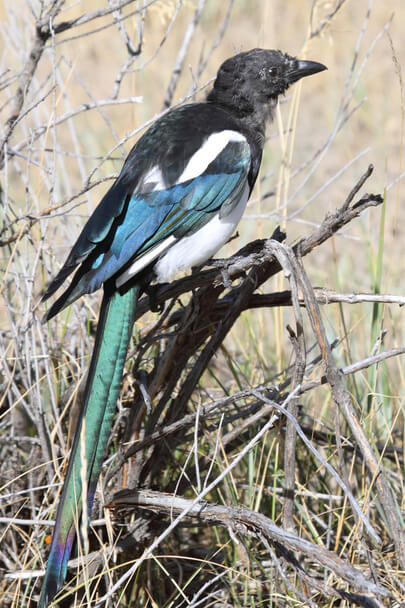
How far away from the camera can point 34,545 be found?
6.48ft

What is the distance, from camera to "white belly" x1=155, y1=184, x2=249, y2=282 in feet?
7.25

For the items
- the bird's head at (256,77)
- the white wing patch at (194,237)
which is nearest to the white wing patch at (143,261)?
the white wing patch at (194,237)

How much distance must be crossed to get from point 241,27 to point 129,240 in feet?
15.3

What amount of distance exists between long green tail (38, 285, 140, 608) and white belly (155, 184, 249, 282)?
135 millimetres

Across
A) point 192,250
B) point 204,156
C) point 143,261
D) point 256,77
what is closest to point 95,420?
point 143,261

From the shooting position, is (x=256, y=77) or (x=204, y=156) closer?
(x=204, y=156)

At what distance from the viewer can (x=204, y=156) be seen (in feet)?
7.38

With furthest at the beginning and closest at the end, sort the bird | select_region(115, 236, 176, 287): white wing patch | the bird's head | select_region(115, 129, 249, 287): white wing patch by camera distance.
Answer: the bird's head → select_region(115, 129, 249, 287): white wing patch → select_region(115, 236, 176, 287): white wing patch → the bird

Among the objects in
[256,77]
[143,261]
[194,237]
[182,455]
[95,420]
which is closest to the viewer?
[95,420]

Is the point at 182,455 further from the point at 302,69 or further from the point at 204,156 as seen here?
the point at 302,69

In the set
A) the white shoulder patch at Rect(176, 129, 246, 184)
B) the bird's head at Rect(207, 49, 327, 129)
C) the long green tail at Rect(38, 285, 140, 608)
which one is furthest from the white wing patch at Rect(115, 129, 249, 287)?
the bird's head at Rect(207, 49, 327, 129)

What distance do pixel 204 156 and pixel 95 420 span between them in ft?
2.68

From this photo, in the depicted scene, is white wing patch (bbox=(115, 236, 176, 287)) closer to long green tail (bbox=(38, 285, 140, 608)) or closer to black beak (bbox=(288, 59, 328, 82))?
long green tail (bbox=(38, 285, 140, 608))

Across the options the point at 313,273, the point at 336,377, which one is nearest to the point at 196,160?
the point at 336,377
